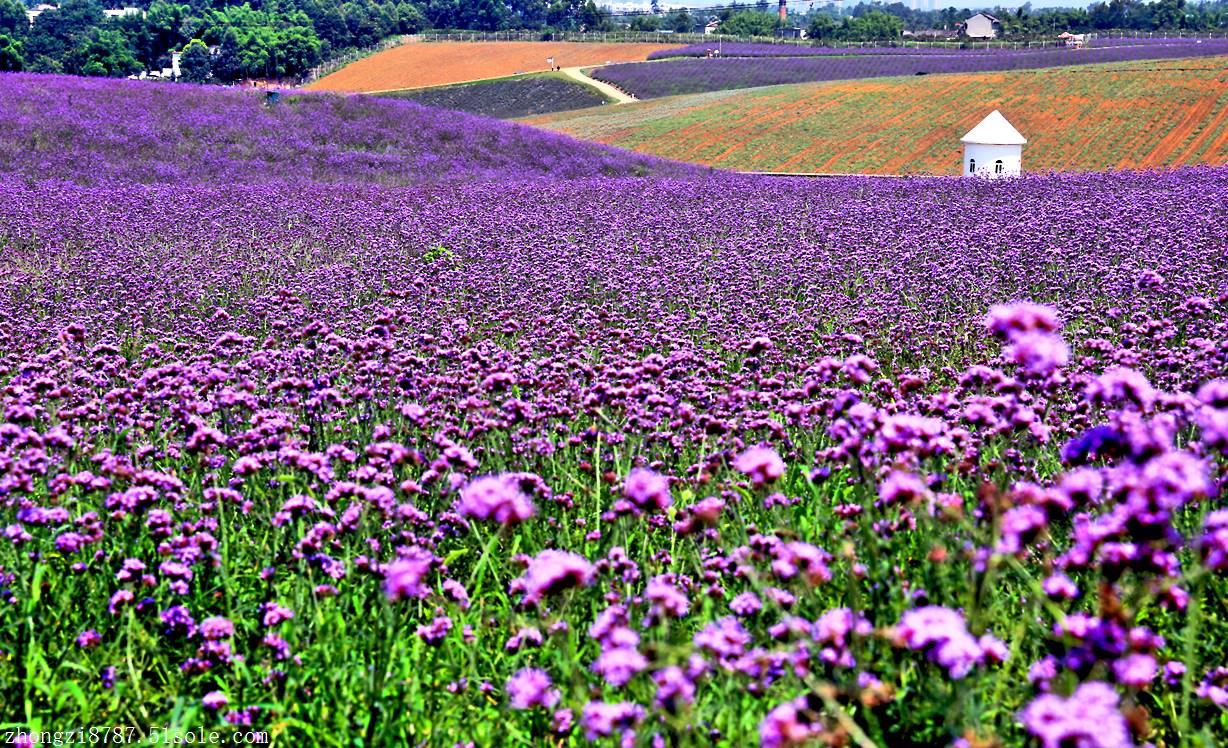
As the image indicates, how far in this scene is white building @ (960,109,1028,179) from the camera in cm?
2544

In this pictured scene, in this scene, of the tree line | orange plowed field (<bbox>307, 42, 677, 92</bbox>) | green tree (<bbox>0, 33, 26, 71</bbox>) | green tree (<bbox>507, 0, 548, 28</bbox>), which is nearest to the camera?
green tree (<bbox>0, 33, 26, 71</bbox>)

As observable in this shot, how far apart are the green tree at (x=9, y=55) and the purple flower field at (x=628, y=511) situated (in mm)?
61806

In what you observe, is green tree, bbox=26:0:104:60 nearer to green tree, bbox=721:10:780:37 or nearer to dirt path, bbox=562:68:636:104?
dirt path, bbox=562:68:636:104


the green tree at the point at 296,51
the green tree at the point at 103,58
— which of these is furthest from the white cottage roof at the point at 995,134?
the green tree at the point at 103,58

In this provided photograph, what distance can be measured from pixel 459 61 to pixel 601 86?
2272 centimetres

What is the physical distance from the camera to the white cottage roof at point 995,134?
83.4 ft

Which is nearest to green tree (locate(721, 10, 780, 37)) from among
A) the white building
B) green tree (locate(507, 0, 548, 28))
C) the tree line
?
A: the tree line

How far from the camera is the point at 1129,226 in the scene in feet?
34.1

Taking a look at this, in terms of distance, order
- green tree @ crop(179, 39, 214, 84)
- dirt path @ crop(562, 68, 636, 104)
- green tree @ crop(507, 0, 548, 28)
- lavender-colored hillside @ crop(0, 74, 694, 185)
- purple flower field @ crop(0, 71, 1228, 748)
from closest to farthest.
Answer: purple flower field @ crop(0, 71, 1228, 748)
lavender-colored hillside @ crop(0, 74, 694, 185)
dirt path @ crop(562, 68, 636, 104)
green tree @ crop(179, 39, 214, 84)
green tree @ crop(507, 0, 548, 28)

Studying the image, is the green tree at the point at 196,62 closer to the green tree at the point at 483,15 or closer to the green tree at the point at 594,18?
the green tree at the point at 594,18

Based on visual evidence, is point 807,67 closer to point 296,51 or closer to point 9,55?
point 296,51

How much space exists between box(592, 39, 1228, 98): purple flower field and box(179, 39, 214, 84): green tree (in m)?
37.3

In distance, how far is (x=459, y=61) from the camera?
3322 inches

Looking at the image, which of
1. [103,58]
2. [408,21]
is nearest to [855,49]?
[408,21]
